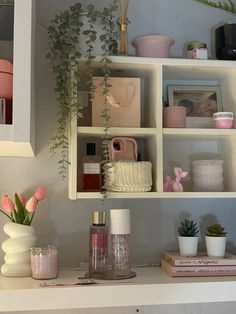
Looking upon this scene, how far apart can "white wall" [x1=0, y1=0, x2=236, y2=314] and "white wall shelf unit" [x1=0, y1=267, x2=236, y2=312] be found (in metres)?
0.18

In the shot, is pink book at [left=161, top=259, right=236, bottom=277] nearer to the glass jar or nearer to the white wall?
the white wall

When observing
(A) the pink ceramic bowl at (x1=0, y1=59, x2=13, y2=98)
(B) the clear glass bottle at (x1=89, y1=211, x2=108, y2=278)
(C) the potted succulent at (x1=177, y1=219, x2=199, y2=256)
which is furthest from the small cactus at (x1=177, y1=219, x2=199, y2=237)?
(A) the pink ceramic bowl at (x1=0, y1=59, x2=13, y2=98)

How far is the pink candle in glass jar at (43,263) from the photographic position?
114cm

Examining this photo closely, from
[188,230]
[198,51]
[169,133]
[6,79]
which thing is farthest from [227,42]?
[6,79]

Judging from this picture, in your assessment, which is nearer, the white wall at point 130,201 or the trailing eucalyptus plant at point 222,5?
the white wall at point 130,201

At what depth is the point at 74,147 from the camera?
1178 mm

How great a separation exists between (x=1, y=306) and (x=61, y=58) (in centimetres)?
63

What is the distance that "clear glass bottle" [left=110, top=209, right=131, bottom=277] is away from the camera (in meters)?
1.19

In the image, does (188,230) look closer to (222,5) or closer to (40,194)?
(40,194)

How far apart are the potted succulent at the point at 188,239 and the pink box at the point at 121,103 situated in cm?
32

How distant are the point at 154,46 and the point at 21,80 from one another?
421mm

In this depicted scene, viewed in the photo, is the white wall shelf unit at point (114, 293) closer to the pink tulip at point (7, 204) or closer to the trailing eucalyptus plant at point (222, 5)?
the pink tulip at point (7, 204)

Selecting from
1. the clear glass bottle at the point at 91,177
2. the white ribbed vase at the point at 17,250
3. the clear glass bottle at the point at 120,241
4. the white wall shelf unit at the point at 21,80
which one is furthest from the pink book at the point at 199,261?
the white wall shelf unit at the point at 21,80

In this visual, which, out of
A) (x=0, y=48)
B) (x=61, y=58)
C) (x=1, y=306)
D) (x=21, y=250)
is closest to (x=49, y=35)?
(x=61, y=58)
